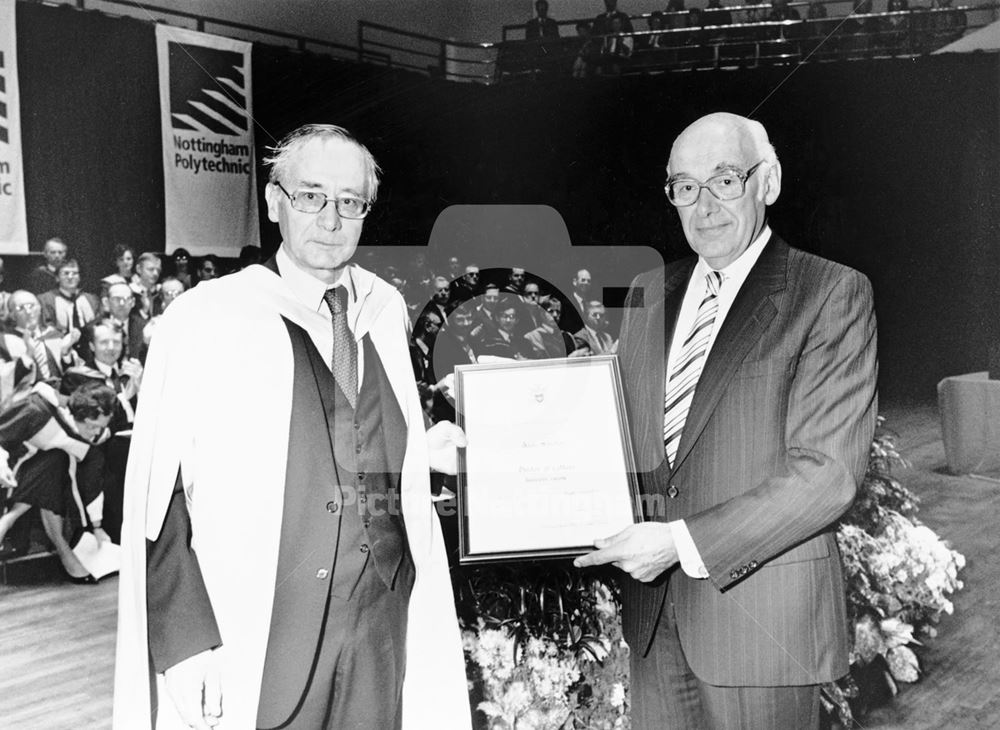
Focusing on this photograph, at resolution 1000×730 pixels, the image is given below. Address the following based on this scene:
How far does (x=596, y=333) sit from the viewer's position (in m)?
1.99

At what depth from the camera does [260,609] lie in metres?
1.75

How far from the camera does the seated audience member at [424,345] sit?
6.23 ft

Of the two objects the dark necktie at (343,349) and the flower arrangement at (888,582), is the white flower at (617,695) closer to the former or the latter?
the flower arrangement at (888,582)

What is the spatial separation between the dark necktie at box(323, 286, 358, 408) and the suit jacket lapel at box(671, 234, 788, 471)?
721mm

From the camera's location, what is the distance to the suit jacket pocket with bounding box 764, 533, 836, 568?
1744 millimetres

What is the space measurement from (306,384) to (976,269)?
66.0 inches

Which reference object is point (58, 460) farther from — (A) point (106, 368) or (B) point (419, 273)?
(B) point (419, 273)

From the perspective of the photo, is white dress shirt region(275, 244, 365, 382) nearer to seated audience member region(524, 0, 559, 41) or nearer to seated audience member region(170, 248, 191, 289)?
seated audience member region(170, 248, 191, 289)

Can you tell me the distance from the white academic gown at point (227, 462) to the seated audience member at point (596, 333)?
1.56 ft

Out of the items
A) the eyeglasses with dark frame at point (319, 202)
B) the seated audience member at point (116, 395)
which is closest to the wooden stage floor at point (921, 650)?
the seated audience member at point (116, 395)

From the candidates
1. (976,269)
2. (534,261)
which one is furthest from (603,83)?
(976,269)

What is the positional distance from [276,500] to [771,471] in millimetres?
1061

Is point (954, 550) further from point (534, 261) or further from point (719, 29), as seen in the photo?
point (719, 29)

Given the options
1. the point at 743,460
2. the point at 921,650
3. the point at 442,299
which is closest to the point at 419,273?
the point at 442,299
